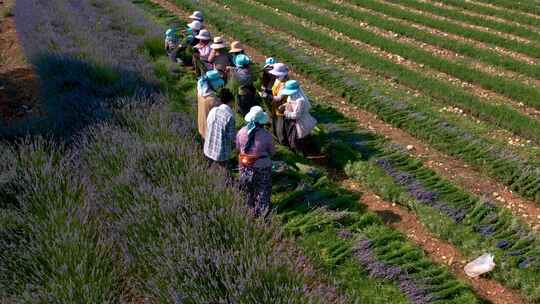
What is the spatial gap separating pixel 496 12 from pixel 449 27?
2627 mm

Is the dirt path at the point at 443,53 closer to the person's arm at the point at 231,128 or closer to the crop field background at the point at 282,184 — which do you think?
the crop field background at the point at 282,184

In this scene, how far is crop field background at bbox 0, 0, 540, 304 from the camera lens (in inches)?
148

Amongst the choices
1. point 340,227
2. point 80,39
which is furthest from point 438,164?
point 80,39

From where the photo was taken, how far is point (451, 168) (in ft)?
22.2

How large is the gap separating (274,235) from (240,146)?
4.59 ft

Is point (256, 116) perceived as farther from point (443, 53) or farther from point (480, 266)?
point (443, 53)

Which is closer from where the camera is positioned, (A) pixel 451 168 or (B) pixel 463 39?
(A) pixel 451 168

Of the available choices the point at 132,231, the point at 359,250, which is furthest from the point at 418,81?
the point at 132,231

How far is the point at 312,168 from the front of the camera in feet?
21.0

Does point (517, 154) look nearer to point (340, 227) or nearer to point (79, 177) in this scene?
point (340, 227)

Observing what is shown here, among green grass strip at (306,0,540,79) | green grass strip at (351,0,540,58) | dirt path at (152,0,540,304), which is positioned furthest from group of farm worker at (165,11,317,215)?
green grass strip at (351,0,540,58)

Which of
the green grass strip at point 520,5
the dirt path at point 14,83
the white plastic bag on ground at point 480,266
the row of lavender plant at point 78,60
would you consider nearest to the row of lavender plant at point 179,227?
the row of lavender plant at point 78,60

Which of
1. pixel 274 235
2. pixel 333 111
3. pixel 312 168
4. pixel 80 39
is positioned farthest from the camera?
pixel 80 39

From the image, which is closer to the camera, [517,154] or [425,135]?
[517,154]
